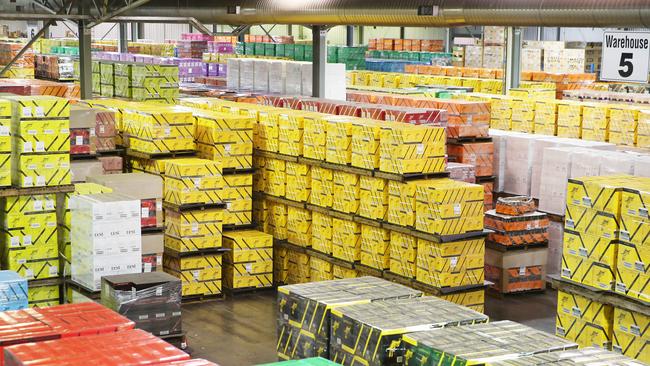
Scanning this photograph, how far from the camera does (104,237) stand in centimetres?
1145

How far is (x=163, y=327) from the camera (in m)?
11.6

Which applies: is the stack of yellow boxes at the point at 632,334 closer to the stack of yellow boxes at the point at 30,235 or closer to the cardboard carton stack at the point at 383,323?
the cardboard carton stack at the point at 383,323

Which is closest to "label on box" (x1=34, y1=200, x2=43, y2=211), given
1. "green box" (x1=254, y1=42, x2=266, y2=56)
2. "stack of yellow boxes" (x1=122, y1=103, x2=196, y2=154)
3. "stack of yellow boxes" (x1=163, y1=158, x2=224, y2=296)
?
"stack of yellow boxes" (x1=163, y1=158, x2=224, y2=296)

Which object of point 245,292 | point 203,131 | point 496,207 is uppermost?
point 203,131

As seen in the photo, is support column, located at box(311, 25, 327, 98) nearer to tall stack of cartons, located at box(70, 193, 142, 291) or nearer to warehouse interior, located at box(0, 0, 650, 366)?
warehouse interior, located at box(0, 0, 650, 366)

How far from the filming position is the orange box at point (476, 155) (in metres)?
16.6

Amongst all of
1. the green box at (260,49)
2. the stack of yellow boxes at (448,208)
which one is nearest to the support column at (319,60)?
the stack of yellow boxes at (448,208)

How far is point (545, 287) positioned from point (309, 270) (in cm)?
363

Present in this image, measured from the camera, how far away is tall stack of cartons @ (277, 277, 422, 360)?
29.5 ft

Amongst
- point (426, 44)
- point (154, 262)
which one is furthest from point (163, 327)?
point (426, 44)

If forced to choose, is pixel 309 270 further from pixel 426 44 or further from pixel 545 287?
pixel 426 44

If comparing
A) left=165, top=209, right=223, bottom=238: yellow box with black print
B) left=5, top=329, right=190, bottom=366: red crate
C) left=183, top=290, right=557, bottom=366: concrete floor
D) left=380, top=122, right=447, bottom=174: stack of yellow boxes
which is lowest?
left=183, top=290, right=557, bottom=366: concrete floor

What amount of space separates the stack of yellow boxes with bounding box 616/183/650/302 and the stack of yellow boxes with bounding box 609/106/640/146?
24.5 ft

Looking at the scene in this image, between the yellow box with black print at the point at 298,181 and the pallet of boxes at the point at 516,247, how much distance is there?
279 cm
